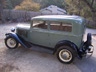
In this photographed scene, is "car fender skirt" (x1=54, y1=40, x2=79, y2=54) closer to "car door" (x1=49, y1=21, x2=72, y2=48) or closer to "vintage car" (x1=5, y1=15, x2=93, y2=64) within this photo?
"vintage car" (x1=5, y1=15, x2=93, y2=64)

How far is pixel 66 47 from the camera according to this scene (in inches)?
218

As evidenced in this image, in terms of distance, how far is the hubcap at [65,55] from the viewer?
558 centimetres

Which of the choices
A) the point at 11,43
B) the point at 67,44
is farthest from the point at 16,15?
the point at 67,44

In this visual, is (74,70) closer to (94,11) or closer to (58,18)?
(58,18)

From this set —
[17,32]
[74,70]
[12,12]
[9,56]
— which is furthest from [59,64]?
[12,12]

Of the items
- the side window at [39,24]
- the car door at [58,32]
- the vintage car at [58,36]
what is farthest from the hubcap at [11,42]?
the car door at [58,32]

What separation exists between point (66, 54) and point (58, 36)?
760 mm

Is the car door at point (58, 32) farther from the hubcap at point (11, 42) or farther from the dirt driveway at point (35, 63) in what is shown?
the hubcap at point (11, 42)

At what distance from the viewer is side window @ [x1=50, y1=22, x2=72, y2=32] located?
224 inches

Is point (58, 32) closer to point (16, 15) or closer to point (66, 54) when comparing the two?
point (66, 54)

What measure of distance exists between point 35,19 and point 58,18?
1.02m

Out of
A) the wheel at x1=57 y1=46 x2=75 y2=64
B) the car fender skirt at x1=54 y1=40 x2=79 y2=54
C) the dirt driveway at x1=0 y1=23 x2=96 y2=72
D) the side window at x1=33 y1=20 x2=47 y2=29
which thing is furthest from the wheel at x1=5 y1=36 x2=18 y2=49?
the wheel at x1=57 y1=46 x2=75 y2=64

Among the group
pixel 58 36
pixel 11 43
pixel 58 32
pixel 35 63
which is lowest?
pixel 35 63

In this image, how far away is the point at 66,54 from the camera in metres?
5.62
